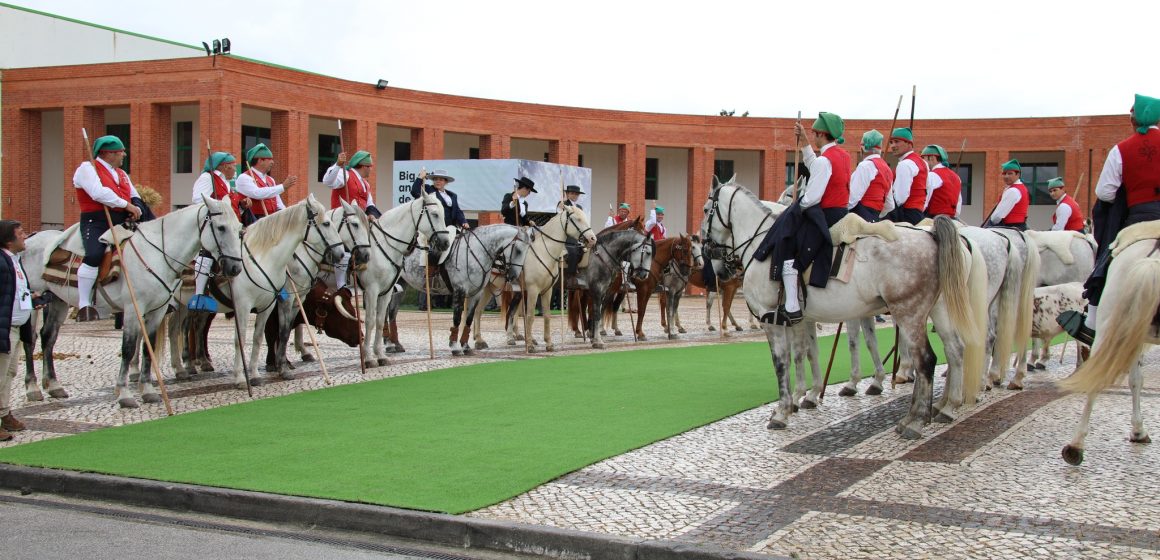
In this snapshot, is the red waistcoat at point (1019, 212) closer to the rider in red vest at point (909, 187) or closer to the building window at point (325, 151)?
the rider in red vest at point (909, 187)

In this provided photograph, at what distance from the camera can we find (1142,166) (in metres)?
7.17

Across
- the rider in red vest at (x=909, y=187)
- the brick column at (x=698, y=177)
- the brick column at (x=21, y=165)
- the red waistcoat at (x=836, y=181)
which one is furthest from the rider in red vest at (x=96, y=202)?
the brick column at (x=698, y=177)

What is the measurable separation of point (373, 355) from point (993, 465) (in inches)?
365

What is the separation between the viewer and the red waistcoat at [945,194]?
11.6m

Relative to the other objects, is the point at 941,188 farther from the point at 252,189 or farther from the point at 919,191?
the point at 252,189

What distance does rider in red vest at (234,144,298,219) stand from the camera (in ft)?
39.9

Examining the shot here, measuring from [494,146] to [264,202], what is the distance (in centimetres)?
2493

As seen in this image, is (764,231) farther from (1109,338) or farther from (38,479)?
(38,479)

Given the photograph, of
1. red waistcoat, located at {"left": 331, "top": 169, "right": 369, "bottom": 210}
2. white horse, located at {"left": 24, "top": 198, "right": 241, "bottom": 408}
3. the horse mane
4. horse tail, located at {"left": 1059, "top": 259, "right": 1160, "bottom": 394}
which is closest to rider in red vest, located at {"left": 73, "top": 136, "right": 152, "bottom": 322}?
white horse, located at {"left": 24, "top": 198, "right": 241, "bottom": 408}

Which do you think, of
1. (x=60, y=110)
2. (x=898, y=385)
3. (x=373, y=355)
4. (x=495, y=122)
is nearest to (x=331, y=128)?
(x=495, y=122)

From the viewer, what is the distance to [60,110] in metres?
36.9

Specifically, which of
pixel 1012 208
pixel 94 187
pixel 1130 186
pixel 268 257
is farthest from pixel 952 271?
pixel 94 187

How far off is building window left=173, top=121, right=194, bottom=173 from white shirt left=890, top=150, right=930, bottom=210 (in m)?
30.6

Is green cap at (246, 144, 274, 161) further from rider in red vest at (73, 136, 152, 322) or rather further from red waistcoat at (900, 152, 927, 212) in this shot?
red waistcoat at (900, 152, 927, 212)
